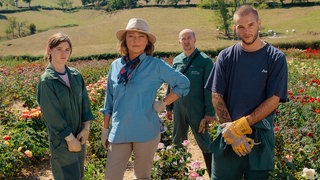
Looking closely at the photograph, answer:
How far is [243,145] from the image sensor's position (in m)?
2.90

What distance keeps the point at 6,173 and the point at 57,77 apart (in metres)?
2.13

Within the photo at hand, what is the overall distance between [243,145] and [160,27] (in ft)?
169

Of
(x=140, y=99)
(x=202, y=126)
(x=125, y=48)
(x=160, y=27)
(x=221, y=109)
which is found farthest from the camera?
(x=160, y=27)

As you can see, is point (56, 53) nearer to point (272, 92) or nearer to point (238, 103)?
point (238, 103)

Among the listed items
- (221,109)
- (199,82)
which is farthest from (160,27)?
(221,109)

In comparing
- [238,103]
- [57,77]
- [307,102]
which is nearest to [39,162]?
[57,77]

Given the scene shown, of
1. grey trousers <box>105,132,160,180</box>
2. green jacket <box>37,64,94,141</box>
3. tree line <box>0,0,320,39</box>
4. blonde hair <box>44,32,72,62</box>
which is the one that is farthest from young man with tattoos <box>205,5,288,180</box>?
tree line <box>0,0,320,39</box>

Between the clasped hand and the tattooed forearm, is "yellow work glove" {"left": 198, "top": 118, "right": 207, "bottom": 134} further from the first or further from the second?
the clasped hand

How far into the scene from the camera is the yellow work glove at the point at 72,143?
3.26 metres

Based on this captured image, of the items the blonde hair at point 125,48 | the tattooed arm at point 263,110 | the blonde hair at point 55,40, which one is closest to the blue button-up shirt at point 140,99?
the blonde hair at point 125,48

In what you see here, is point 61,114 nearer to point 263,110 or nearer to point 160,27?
point 263,110

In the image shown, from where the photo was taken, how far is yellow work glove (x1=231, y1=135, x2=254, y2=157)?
2.90 m

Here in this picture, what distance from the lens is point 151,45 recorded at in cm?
348

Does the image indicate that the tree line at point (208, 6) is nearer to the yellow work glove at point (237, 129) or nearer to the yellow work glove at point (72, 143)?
the yellow work glove at point (237, 129)
